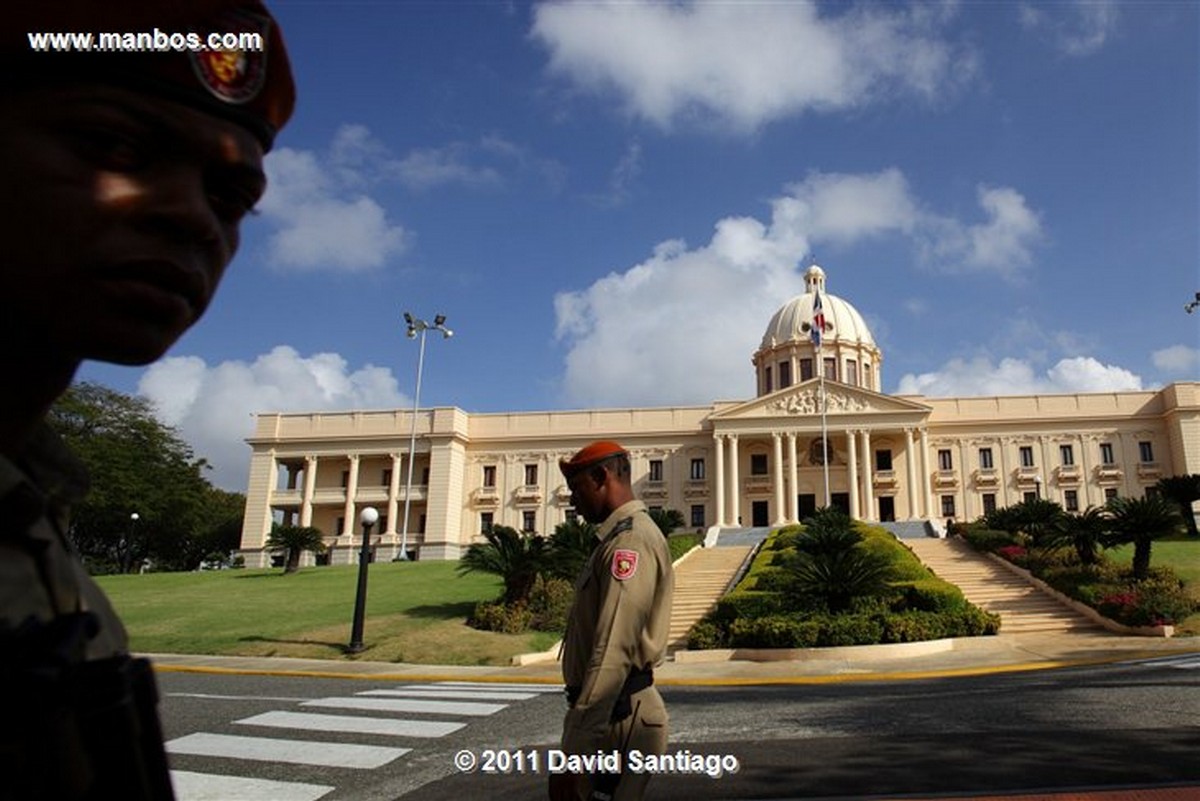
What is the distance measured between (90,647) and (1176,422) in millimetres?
64001

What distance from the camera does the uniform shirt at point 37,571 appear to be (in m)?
0.83

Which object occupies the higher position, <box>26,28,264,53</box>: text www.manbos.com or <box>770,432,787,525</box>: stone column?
<box>770,432,787,525</box>: stone column

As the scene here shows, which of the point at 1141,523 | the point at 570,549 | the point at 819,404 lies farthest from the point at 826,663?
the point at 819,404

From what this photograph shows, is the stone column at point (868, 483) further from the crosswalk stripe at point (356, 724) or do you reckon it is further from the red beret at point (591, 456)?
the red beret at point (591, 456)

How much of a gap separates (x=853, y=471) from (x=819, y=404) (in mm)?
5053

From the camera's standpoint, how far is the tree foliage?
54.2 meters

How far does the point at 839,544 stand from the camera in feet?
66.2

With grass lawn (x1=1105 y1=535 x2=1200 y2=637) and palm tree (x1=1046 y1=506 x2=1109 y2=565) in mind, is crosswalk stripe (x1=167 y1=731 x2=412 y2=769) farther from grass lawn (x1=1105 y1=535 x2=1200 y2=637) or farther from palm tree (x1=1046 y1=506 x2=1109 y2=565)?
palm tree (x1=1046 y1=506 x2=1109 y2=565)

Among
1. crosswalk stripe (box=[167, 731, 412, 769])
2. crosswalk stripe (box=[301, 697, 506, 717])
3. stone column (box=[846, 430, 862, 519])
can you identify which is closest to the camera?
crosswalk stripe (box=[167, 731, 412, 769])

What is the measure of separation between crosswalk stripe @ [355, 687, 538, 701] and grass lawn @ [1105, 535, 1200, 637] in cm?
1614

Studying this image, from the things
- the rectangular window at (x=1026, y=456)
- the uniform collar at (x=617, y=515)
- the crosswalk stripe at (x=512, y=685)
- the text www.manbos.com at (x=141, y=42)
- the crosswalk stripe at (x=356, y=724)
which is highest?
the rectangular window at (x=1026, y=456)

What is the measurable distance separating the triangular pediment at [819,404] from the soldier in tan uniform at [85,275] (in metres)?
55.0

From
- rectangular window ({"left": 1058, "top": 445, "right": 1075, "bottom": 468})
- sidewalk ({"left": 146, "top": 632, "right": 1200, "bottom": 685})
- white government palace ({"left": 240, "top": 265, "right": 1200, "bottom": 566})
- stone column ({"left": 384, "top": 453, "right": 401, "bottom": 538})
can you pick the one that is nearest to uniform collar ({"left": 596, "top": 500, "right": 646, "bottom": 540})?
sidewalk ({"left": 146, "top": 632, "right": 1200, "bottom": 685})

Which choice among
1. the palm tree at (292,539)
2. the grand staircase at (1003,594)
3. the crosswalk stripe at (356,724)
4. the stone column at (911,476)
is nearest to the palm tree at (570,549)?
the grand staircase at (1003,594)
